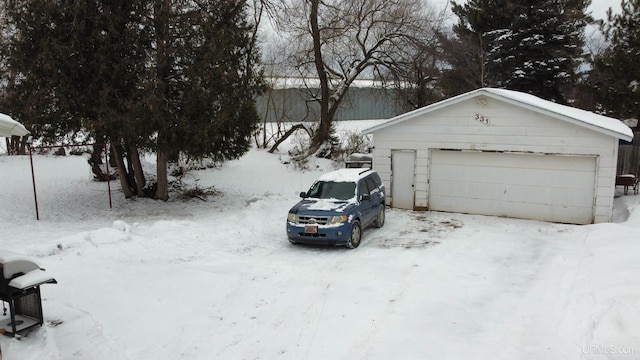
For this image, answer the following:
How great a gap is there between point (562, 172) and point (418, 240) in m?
5.34

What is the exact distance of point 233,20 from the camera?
16.7 meters

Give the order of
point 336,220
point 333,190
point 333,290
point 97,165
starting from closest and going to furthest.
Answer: point 333,290 → point 336,220 → point 333,190 → point 97,165

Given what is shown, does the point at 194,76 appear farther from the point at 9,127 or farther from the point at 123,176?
the point at 9,127

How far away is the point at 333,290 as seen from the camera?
28.7 feet

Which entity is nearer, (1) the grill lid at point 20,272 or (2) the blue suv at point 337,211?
(1) the grill lid at point 20,272

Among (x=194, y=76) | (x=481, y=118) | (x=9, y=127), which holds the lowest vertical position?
(x=9, y=127)

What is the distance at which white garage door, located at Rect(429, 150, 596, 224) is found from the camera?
14.1 m

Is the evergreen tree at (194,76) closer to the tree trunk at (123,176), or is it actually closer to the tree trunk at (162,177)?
the tree trunk at (162,177)

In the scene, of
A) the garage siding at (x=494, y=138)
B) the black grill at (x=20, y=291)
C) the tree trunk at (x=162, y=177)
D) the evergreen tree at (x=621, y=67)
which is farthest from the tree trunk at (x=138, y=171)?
the evergreen tree at (x=621, y=67)

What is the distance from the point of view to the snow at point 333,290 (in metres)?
6.49

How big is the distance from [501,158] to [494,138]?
0.68 metres

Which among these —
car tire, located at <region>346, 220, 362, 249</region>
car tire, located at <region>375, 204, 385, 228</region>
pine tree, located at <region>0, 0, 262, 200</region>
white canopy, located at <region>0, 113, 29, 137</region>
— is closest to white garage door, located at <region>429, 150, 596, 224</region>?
car tire, located at <region>375, 204, 385, 228</region>

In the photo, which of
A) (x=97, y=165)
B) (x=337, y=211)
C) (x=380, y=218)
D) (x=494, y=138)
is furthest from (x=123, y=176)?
(x=494, y=138)

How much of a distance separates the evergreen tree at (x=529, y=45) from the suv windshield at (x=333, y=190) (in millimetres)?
16346
